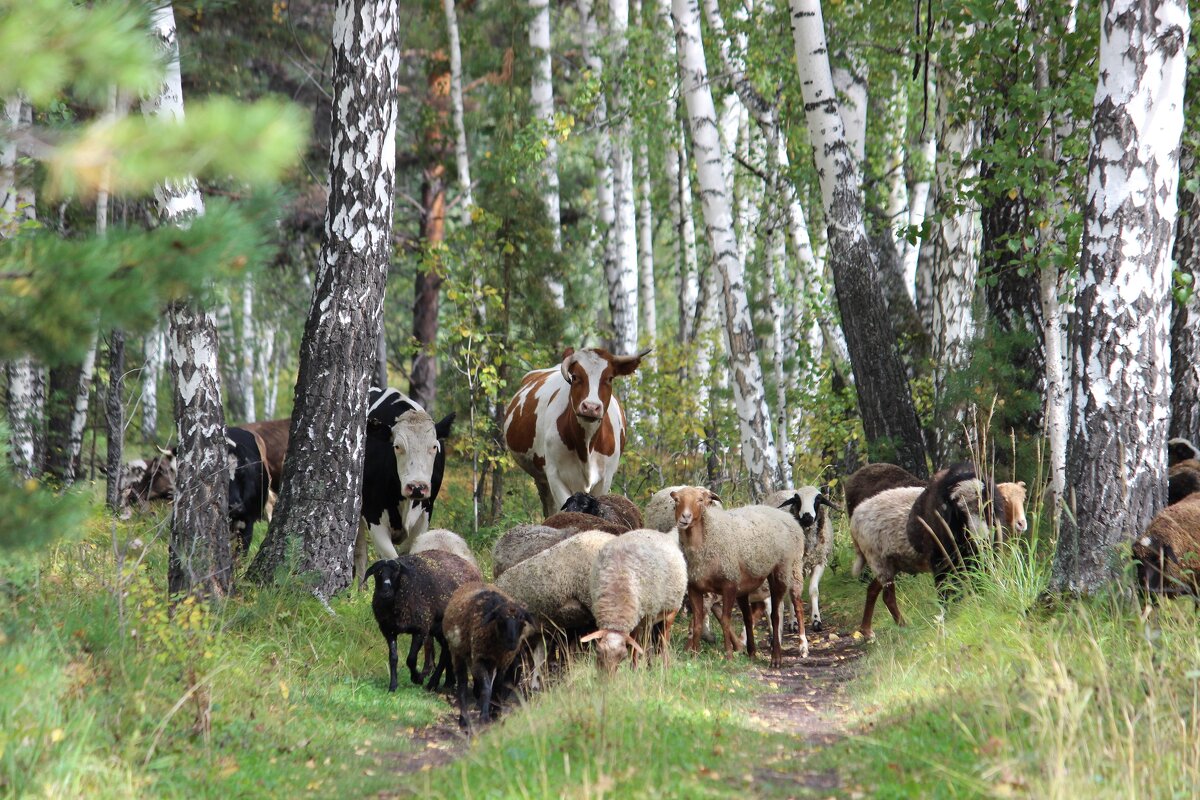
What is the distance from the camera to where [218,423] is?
9766mm

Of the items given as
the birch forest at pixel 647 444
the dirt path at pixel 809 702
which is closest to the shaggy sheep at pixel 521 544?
the birch forest at pixel 647 444

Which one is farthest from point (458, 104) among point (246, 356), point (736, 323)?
point (246, 356)

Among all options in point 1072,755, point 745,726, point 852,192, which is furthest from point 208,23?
point 1072,755

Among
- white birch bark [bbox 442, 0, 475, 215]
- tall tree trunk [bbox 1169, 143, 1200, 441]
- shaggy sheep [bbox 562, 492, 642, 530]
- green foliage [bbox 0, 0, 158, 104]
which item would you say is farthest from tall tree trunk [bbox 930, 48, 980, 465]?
green foliage [bbox 0, 0, 158, 104]

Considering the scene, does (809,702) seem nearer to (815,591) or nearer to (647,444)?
(815,591)

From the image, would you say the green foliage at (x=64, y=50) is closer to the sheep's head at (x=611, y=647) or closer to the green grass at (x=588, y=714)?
the green grass at (x=588, y=714)

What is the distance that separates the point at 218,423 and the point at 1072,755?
22.8 ft

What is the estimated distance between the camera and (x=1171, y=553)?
7727 millimetres

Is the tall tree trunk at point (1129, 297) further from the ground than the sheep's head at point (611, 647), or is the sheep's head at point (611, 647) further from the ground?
the tall tree trunk at point (1129, 297)

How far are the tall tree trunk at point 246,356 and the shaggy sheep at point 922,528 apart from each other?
26005 millimetres

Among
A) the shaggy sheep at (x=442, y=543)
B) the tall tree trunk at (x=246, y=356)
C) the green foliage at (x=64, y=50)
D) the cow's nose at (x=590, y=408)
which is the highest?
the tall tree trunk at (x=246, y=356)

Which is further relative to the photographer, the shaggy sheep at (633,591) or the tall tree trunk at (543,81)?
the tall tree trunk at (543,81)

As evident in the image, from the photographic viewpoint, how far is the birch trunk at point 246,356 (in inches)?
1379

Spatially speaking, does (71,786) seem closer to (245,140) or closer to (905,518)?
(245,140)
